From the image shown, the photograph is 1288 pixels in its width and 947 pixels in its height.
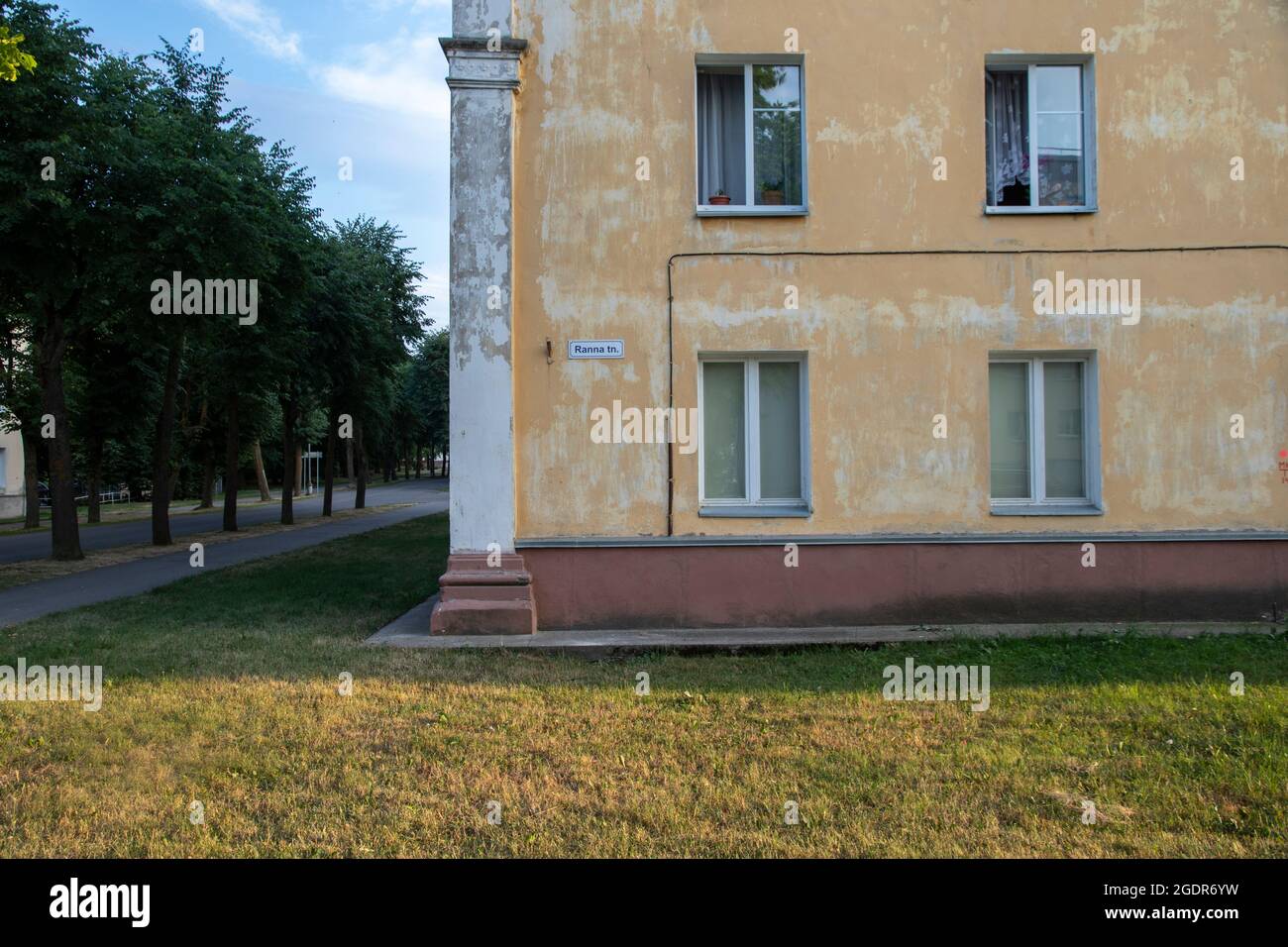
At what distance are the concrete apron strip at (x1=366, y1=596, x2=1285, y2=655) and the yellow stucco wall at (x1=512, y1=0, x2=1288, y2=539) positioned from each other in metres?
1.04

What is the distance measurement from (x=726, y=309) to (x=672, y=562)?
2668mm

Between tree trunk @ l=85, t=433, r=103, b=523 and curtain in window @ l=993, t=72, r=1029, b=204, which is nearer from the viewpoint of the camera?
curtain in window @ l=993, t=72, r=1029, b=204

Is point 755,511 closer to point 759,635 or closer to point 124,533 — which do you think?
point 759,635

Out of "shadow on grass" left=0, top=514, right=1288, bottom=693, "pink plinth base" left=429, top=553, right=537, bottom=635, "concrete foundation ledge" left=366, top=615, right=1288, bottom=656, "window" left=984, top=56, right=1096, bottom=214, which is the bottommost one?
"shadow on grass" left=0, top=514, right=1288, bottom=693

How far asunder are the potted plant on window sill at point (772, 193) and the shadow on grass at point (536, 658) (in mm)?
4692

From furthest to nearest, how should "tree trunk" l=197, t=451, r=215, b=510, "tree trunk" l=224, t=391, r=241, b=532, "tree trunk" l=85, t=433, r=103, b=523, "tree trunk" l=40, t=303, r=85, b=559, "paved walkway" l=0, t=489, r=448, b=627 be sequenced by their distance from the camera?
"tree trunk" l=197, t=451, r=215, b=510 < "tree trunk" l=85, t=433, r=103, b=523 < "tree trunk" l=224, t=391, r=241, b=532 < "tree trunk" l=40, t=303, r=85, b=559 < "paved walkway" l=0, t=489, r=448, b=627

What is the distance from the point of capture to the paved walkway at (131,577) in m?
12.1

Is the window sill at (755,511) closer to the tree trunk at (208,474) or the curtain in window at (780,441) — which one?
the curtain in window at (780,441)

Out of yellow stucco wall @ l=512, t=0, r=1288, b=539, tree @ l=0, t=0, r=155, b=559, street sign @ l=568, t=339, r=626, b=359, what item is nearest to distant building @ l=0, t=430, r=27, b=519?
tree @ l=0, t=0, r=155, b=559

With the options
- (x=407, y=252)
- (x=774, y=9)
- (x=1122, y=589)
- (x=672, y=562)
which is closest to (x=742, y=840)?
(x=672, y=562)

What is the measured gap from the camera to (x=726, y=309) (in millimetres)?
9414

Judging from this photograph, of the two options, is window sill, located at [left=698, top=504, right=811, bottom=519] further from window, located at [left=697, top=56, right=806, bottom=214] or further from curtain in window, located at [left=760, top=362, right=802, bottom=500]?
window, located at [left=697, top=56, right=806, bottom=214]

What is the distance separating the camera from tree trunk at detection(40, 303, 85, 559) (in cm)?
1728
